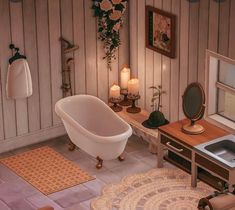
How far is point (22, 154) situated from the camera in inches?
307

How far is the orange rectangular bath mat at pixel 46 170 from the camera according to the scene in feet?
23.2

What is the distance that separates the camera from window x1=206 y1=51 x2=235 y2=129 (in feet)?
22.8

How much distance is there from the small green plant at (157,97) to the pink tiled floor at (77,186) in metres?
0.46

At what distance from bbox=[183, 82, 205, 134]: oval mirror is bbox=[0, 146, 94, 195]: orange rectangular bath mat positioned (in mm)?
1186

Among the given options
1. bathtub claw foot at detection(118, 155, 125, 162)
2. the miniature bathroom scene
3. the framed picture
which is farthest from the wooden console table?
the framed picture

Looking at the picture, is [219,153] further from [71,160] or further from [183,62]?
[71,160]

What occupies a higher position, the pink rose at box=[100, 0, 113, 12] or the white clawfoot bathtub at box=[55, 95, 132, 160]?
the pink rose at box=[100, 0, 113, 12]

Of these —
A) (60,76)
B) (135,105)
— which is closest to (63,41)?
(60,76)

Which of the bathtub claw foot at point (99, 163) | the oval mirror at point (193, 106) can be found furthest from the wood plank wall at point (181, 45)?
the bathtub claw foot at point (99, 163)

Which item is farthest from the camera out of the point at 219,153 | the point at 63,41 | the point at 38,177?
the point at 63,41

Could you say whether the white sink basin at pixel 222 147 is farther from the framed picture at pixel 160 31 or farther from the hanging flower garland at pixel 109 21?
the hanging flower garland at pixel 109 21

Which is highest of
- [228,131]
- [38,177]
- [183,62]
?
[183,62]

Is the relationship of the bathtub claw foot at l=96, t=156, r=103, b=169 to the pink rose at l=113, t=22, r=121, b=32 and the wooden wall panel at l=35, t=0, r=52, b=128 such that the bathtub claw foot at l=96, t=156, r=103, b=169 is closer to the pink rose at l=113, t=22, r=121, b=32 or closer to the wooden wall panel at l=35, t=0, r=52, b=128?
the wooden wall panel at l=35, t=0, r=52, b=128

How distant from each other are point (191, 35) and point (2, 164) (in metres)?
2.48
